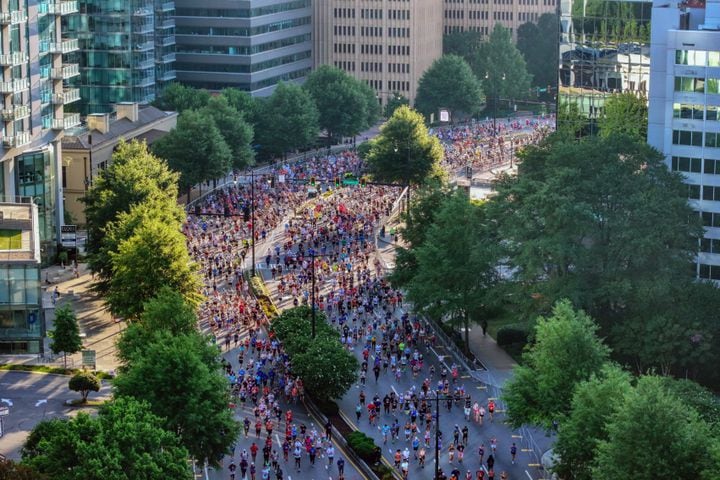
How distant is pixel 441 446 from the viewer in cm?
13075

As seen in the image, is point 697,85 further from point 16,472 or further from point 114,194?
point 16,472

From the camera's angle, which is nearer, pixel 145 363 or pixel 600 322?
pixel 145 363

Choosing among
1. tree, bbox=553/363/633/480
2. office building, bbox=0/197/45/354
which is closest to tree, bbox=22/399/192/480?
tree, bbox=553/363/633/480

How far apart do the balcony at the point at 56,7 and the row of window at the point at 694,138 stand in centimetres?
6180

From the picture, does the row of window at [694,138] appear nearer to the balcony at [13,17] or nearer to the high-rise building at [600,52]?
the high-rise building at [600,52]

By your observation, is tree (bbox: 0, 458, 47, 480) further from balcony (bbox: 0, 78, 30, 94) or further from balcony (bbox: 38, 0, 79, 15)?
balcony (bbox: 38, 0, 79, 15)

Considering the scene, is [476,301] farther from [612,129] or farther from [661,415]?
[661,415]

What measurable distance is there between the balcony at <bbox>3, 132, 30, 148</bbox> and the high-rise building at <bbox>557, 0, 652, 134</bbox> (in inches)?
2051

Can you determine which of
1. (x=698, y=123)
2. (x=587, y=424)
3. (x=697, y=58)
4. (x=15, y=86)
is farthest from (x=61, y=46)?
(x=587, y=424)

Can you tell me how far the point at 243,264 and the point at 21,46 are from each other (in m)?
30.5

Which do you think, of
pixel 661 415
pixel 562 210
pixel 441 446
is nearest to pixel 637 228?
pixel 562 210

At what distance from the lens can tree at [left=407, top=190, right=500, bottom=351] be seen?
15412 cm

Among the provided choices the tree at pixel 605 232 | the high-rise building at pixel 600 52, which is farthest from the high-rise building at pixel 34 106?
the high-rise building at pixel 600 52

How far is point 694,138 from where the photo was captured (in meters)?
157
